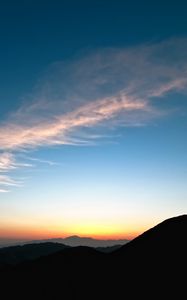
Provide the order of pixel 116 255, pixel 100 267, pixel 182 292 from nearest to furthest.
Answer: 1. pixel 182 292
2. pixel 100 267
3. pixel 116 255

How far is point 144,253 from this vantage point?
48.2 m

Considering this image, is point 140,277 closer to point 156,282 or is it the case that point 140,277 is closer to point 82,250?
point 156,282

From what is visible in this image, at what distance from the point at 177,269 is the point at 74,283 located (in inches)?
498

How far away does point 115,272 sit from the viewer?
4478cm

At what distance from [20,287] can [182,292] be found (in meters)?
20.6

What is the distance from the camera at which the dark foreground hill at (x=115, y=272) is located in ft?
129

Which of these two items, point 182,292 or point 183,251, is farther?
point 183,251

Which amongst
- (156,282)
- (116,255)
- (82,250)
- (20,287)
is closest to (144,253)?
(116,255)

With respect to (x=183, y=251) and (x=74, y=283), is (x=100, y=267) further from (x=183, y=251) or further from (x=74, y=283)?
(x=183, y=251)

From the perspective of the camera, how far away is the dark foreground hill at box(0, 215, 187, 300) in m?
39.3

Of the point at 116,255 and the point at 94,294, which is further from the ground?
the point at 116,255

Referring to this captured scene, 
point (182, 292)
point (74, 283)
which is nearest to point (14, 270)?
point (74, 283)

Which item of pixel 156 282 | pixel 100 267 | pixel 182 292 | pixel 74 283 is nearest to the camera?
pixel 182 292

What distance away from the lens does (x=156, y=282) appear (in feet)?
130
